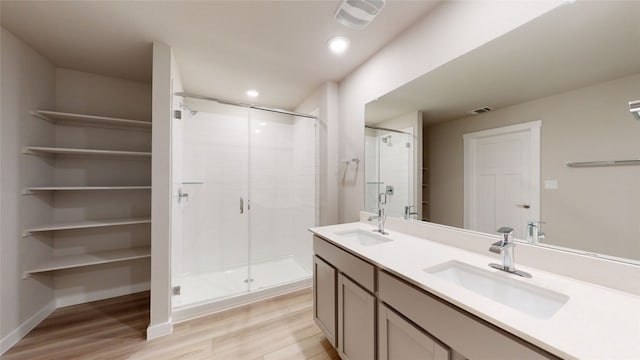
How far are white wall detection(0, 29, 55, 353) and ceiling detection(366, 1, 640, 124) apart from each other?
3212 millimetres

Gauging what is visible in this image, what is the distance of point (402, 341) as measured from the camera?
1040mm

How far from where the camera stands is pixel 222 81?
2.63 m

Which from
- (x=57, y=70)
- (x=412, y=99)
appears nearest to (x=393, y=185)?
(x=412, y=99)

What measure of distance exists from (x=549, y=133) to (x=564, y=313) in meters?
0.82

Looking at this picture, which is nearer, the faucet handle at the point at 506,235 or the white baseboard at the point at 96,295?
the faucet handle at the point at 506,235

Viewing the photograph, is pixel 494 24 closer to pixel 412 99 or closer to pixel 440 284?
pixel 412 99

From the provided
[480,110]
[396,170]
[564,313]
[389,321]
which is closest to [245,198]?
[396,170]

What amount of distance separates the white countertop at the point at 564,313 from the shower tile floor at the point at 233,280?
196 centimetres

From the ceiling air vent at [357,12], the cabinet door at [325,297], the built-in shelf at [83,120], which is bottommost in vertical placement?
the cabinet door at [325,297]

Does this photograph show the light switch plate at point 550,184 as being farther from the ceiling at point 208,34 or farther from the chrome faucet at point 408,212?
the ceiling at point 208,34

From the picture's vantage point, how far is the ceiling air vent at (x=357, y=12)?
4.75ft

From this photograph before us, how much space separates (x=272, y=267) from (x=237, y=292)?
28.3 inches

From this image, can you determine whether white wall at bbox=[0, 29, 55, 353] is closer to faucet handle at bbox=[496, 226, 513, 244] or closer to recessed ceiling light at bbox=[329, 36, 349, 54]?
recessed ceiling light at bbox=[329, 36, 349, 54]

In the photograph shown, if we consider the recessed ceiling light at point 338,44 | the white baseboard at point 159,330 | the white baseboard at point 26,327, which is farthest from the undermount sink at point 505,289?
the white baseboard at point 26,327
